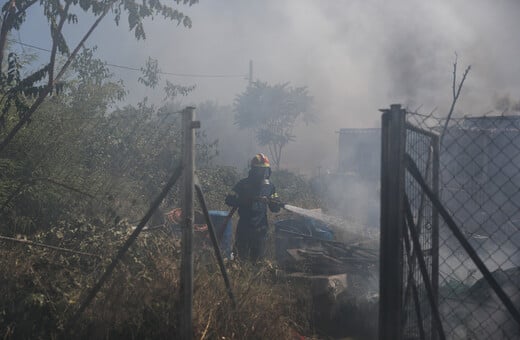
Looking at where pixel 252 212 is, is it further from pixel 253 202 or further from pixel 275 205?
pixel 275 205

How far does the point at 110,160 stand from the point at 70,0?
405 centimetres

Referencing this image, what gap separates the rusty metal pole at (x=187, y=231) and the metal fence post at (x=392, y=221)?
57.2 inches

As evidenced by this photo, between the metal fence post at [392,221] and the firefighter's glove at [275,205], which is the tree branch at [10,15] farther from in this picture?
the metal fence post at [392,221]

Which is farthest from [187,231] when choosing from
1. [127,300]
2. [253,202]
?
[253,202]

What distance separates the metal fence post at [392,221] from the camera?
2098 mm

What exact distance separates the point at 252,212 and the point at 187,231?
3.11 m

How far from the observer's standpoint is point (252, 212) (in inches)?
246

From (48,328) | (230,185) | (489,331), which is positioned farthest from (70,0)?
(230,185)

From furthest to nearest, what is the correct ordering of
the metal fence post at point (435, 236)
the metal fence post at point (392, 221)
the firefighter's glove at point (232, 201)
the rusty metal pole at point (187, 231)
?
1. the firefighter's glove at point (232, 201)
2. the rusty metal pole at point (187, 231)
3. the metal fence post at point (435, 236)
4. the metal fence post at point (392, 221)

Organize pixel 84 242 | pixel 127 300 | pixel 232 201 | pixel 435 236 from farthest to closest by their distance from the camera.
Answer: pixel 232 201 → pixel 84 242 → pixel 127 300 → pixel 435 236

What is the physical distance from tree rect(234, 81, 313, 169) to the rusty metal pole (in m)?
25.1

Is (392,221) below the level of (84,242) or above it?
above

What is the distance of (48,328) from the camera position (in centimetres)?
349

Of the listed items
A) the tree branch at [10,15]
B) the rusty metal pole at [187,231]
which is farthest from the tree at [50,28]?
the rusty metal pole at [187,231]
